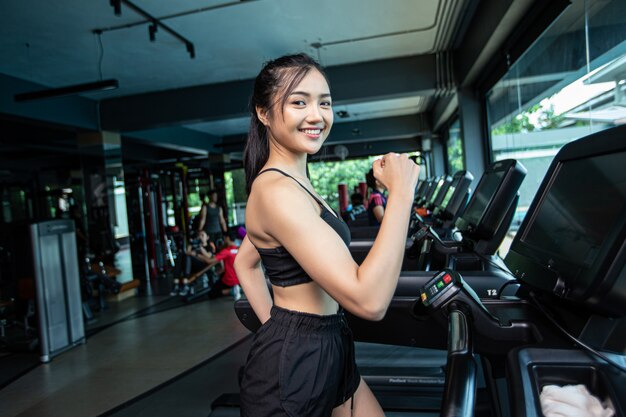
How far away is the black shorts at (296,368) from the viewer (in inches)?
38.0

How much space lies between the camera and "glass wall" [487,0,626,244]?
2.44 meters

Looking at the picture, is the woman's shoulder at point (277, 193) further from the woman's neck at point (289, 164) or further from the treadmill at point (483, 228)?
the treadmill at point (483, 228)

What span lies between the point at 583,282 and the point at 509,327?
0.27 metres

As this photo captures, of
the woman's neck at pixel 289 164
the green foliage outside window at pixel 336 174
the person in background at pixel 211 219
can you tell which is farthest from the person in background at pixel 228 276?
the green foliage outside window at pixel 336 174

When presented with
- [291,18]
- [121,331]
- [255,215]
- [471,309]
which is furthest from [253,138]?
[121,331]

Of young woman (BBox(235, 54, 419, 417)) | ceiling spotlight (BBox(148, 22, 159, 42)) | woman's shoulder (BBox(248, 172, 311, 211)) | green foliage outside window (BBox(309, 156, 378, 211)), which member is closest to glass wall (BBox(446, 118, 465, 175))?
green foliage outside window (BBox(309, 156, 378, 211))

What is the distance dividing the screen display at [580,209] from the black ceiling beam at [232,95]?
5.18 m

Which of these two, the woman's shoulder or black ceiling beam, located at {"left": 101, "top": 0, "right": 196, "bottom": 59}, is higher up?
black ceiling beam, located at {"left": 101, "top": 0, "right": 196, "bottom": 59}

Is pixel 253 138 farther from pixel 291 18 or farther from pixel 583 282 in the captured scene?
pixel 291 18

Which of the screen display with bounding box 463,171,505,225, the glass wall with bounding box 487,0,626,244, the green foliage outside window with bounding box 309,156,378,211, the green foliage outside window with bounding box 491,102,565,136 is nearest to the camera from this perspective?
the screen display with bounding box 463,171,505,225

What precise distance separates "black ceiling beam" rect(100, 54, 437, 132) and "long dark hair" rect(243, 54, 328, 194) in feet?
17.1

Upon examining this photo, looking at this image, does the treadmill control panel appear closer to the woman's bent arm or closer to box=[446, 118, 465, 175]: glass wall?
the woman's bent arm

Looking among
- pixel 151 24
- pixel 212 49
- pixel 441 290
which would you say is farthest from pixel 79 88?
pixel 441 290

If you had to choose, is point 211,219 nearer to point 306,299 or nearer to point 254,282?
point 254,282
